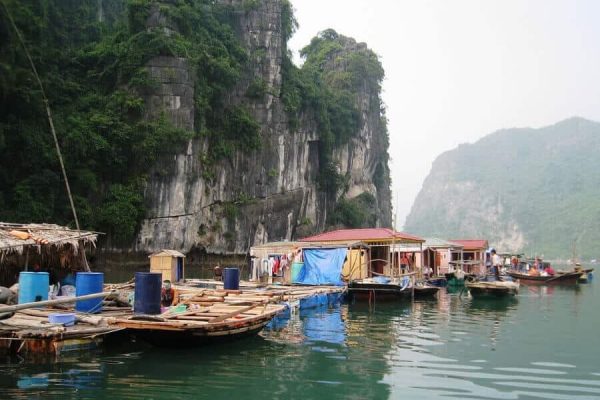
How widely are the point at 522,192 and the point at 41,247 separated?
441ft

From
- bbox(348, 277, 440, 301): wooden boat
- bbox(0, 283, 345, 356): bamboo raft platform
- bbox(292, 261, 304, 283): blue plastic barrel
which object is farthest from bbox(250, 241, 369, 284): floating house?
bbox(0, 283, 345, 356): bamboo raft platform

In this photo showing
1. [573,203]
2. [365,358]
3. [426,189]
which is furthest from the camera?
[426,189]

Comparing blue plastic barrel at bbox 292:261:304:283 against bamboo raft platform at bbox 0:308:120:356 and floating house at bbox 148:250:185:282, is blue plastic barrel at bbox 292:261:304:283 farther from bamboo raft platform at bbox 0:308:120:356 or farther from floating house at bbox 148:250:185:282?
bamboo raft platform at bbox 0:308:120:356

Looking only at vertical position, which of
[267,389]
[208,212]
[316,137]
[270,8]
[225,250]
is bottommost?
[267,389]

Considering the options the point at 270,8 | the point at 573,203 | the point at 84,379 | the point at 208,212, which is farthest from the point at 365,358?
the point at 573,203

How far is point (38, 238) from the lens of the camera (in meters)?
12.4

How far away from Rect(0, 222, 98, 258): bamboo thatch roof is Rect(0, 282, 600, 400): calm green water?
3.54 meters

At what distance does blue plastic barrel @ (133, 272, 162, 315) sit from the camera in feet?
33.4

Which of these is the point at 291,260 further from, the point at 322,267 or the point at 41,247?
the point at 41,247

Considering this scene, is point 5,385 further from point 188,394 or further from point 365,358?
point 365,358

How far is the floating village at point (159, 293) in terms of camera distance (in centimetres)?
965

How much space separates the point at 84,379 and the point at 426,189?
577ft

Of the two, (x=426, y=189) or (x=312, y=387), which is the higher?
(x=426, y=189)

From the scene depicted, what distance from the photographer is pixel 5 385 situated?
7.72m
